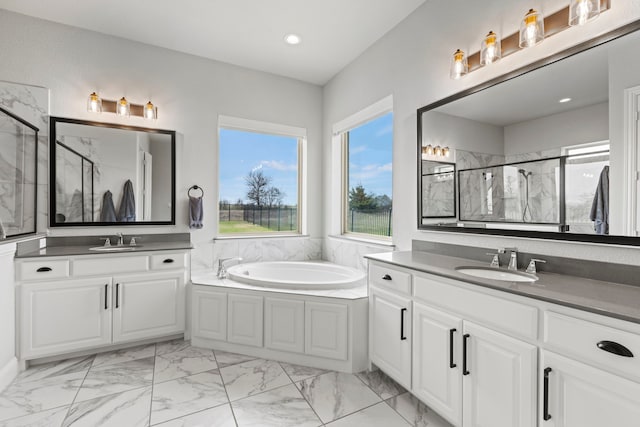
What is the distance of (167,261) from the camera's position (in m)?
2.73

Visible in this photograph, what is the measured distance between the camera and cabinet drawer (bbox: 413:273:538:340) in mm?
1264

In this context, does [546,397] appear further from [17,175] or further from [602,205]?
[17,175]

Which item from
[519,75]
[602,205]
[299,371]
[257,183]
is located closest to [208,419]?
[299,371]

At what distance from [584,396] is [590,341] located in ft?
0.67

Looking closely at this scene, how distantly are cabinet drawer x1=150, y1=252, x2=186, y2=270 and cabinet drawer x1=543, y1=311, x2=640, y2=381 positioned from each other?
2.65m

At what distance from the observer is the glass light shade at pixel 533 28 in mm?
1639

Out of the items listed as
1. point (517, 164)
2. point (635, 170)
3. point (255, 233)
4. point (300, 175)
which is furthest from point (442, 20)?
point (255, 233)

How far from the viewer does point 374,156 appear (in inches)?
128

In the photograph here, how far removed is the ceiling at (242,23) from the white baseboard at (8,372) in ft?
8.91

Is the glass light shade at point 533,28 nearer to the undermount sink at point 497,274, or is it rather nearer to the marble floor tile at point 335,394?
the undermount sink at point 497,274

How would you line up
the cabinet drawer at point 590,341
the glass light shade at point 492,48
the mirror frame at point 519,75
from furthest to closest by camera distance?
the glass light shade at point 492,48 < the mirror frame at point 519,75 < the cabinet drawer at point 590,341

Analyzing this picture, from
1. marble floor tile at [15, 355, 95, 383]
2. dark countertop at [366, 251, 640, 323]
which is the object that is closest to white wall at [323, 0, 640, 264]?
dark countertop at [366, 251, 640, 323]

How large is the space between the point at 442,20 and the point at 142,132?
2787mm

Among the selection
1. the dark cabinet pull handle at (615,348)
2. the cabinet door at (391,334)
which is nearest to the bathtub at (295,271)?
the cabinet door at (391,334)
